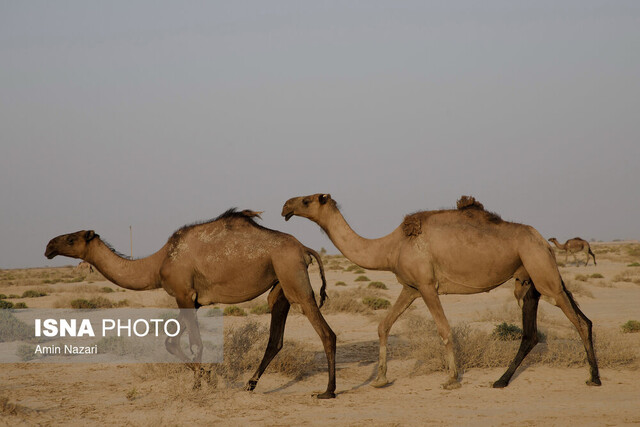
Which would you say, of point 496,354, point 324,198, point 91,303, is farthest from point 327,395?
point 91,303

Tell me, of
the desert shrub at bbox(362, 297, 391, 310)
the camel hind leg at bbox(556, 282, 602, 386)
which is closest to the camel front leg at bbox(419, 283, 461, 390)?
the camel hind leg at bbox(556, 282, 602, 386)

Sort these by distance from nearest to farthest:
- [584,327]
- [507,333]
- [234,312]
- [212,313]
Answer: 1. [584,327]
2. [507,333]
3. [212,313]
4. [234,312]

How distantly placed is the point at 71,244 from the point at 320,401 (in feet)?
15.4

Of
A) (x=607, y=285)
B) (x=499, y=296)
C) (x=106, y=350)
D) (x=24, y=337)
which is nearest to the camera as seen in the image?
(x=106, y=350)

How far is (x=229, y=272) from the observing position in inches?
386

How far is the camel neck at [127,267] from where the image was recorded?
10211 millimetres

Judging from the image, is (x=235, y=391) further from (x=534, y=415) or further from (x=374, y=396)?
(x=534, y=415)

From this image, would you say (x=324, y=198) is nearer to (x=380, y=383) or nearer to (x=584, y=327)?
(x=380, y=383)

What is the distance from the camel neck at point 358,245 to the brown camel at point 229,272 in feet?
2.31

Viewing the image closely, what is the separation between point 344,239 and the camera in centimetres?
1059

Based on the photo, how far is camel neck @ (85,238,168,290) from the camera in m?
10.2

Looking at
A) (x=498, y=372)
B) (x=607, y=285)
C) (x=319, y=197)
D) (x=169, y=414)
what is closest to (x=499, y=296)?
(x=607, y=285)

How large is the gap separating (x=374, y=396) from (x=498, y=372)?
102 inches

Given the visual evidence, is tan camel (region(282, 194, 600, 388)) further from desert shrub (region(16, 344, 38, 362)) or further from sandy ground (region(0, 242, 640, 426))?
desert shrub (region(16, 344, 38, 362))
